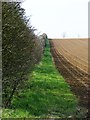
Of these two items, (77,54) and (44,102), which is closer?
(44,102)

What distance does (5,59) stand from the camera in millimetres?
10047

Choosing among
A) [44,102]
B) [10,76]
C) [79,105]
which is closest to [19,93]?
[44,102]

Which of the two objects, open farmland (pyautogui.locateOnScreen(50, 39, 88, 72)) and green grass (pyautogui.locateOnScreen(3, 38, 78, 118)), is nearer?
green grass (pyautogui.locateOnScreen(3, 38, 78, 118))

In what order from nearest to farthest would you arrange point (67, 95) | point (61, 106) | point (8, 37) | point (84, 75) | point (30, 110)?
1. point (8, 37)
2. point (30, 110)
3. point (61, 106)
4. point (67, 95)
5. point (84, 75)

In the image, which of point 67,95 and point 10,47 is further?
point 67,95

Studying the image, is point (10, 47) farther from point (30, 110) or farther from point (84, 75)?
point (84, 75)

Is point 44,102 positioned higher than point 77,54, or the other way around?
point 77,54

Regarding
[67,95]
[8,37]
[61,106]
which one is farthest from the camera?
[67,95]

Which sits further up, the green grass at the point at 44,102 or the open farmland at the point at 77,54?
the open farmland at the point at 77,54

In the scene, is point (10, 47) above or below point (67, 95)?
above

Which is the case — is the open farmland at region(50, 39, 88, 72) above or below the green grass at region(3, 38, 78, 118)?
above

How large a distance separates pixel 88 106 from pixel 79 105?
361mm

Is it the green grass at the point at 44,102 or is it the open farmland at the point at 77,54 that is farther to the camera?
the open farmland at the point at 77,54

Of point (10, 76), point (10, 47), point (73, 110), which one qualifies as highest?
point (10, 47)
